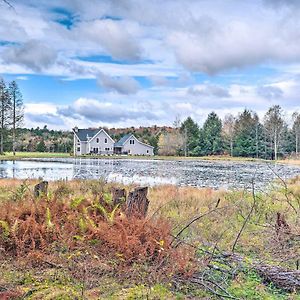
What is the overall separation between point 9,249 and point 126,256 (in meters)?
1.50

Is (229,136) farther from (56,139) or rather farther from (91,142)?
(56,139)

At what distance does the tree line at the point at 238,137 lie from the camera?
5594cm

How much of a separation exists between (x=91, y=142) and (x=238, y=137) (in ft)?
75.9

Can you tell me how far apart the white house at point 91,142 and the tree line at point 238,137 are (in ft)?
30.9

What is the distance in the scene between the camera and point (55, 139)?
72.4 meters

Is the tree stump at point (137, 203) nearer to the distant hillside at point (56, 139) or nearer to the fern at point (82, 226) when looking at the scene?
the fern at point (82, 226)

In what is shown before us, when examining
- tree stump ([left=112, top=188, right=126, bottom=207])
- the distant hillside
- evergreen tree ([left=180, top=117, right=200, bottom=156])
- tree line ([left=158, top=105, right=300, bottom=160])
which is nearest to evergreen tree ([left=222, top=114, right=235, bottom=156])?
tree line ([left=158, top=105, right=300, bottom=160])

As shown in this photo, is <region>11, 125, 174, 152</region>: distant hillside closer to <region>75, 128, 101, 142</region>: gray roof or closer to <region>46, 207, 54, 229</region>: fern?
<region>75, 128, 101, 142</region>: gray roof


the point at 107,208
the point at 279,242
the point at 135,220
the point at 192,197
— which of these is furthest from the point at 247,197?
the point at 135,220

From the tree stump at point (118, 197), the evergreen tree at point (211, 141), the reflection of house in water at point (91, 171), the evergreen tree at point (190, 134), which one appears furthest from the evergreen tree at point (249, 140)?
the tree stump at point (118, 197)

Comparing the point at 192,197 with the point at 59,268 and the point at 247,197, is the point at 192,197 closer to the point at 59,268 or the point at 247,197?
the point at 247,197

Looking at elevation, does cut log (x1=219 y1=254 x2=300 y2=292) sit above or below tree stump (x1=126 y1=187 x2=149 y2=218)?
below

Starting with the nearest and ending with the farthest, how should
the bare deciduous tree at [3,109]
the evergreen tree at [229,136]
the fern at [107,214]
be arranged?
1. the fern at [107,214]
2. the bare deciduous tree at [3,109]
3. the evergreen tree at [229,136]

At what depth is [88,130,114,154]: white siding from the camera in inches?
2430
